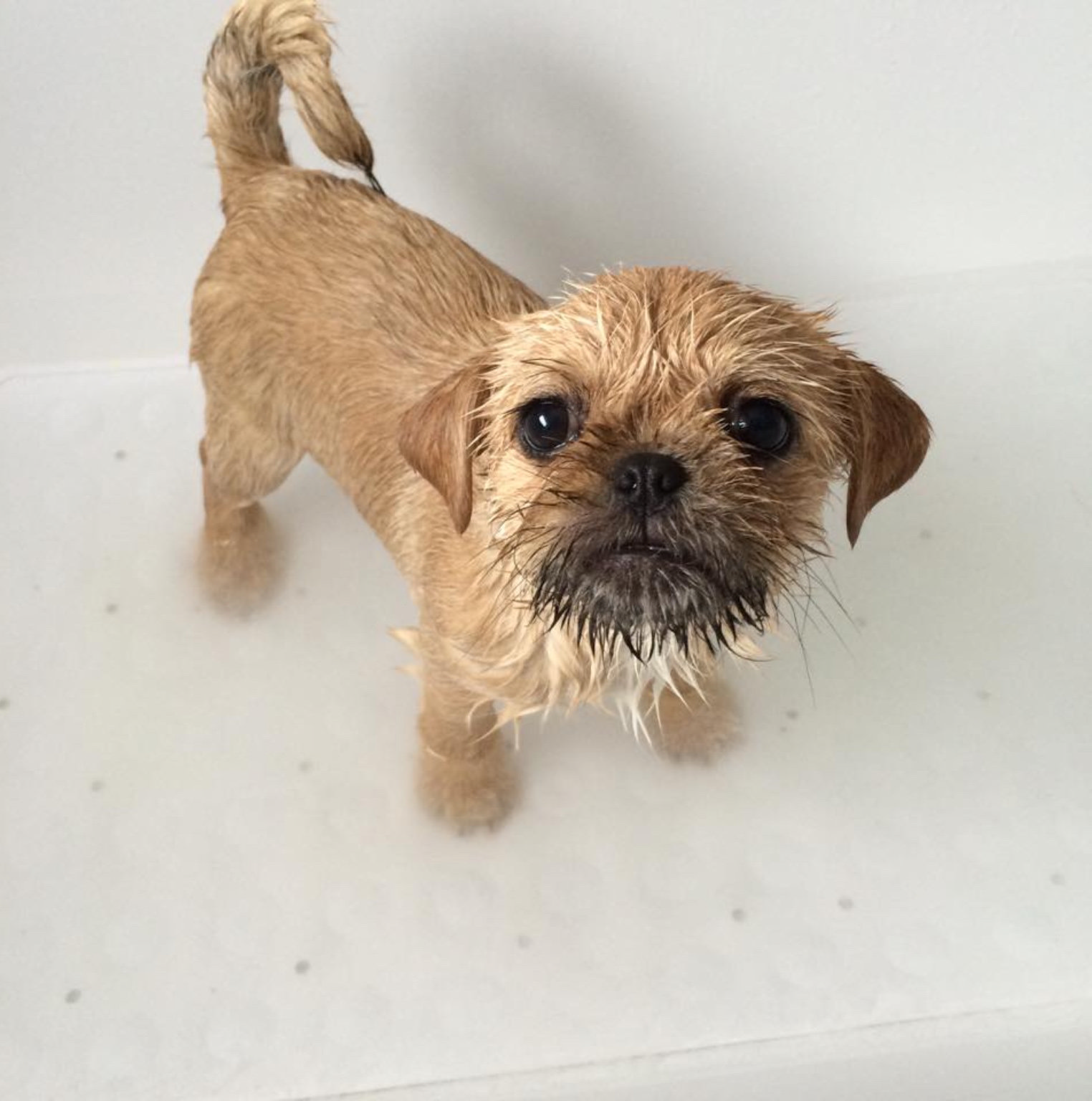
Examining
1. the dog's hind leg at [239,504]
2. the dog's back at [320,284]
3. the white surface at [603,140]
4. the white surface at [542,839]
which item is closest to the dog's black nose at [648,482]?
the dog's back at [320,284]

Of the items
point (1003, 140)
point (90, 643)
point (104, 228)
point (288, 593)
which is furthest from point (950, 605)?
point (104, 228)

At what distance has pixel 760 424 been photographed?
1325 mm

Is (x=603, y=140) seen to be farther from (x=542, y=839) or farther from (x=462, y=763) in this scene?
(x=542, y=839)

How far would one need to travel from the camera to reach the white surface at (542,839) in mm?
1944

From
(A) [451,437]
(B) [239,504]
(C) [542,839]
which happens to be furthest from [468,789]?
(A) [451,437]

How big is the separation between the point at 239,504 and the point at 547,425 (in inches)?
42.4

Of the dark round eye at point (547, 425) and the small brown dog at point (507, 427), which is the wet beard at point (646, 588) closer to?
the small brown dog at point (507, 427)

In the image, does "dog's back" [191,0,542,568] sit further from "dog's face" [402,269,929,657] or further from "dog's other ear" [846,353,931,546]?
"dog's other ear" [846,353,931,546]

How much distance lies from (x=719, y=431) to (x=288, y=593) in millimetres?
1412

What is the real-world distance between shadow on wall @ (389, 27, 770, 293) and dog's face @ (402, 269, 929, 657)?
0.92 m

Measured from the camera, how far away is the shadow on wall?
2.20 metres

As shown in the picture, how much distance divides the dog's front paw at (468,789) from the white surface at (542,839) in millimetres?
45

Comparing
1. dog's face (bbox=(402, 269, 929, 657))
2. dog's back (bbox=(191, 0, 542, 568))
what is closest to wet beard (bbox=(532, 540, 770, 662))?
dog's face (bbox=(402, 269, 929, 657))

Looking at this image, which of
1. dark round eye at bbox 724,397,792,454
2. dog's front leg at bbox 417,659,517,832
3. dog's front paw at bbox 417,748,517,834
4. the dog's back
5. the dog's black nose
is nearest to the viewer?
the dog's black nose
